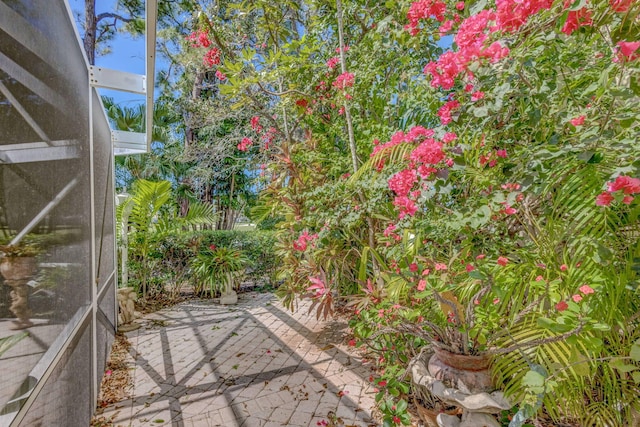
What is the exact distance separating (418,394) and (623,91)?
2128 millimetres

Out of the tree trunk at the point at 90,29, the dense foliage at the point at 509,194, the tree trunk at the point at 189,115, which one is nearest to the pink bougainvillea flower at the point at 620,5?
the dense foliage at the point at 509,194

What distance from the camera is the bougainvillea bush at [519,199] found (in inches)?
53.5

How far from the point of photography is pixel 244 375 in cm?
324

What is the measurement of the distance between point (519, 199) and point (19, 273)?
2312mm

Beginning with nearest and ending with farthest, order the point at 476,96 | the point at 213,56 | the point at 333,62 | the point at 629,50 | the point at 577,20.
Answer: the point at 629,50
the point at 577,20
the point at 476,96
the point at 333,62
the point at 213,56

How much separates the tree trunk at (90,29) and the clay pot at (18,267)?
2346 millimetres

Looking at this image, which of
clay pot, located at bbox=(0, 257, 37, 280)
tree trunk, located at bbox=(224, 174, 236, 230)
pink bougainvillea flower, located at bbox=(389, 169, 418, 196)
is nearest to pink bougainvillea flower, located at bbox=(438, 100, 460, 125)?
pink bougainvillea flower, located at bbox=(389, 169, 418, 196)

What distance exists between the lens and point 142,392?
297 cm

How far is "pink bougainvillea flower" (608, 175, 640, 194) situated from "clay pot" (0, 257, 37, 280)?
211 cm

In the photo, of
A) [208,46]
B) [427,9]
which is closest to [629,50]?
→ [427,9]

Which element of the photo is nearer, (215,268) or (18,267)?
(18,267)

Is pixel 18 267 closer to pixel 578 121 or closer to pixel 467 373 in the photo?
pixel 467 373

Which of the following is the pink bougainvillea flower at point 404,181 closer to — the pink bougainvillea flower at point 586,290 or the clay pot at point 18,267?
the pink bougainvillea flower at point 586,290

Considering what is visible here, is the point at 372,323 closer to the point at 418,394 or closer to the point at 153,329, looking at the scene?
the point at 418,394
